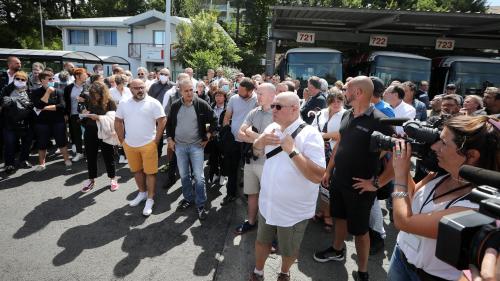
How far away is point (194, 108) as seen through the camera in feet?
14.1

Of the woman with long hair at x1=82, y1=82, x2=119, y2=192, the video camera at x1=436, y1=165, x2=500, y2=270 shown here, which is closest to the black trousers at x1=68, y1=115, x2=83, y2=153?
the woman with long hair at x1=82, y1=82, x2=119, y2=192

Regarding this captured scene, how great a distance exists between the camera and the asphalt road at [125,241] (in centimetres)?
318

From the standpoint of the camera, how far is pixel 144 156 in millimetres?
4387

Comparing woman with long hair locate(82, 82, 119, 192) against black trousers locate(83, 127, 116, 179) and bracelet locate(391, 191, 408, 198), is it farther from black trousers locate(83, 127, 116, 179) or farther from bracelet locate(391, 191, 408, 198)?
bracelet locate(391, 191, 408, 198)

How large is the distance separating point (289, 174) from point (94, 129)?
12.7 ft

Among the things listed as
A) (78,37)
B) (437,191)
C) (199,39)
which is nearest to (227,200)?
(437,191)

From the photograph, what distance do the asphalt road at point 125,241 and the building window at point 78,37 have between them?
29118 millimetres

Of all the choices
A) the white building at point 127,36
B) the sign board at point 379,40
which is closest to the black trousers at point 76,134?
the sign board at point 379,40

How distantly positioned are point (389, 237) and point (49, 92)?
6409 millimetres

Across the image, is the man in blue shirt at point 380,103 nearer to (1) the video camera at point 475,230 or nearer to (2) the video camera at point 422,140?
(2) the video camera at point 422,140

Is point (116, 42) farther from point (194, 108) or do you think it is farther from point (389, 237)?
point (389, 237)

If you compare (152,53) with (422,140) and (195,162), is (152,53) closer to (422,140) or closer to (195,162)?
(195,162)

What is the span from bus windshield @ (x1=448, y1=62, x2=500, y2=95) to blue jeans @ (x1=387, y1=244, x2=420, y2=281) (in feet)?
43.5

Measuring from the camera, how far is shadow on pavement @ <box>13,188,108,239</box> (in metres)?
3.92
